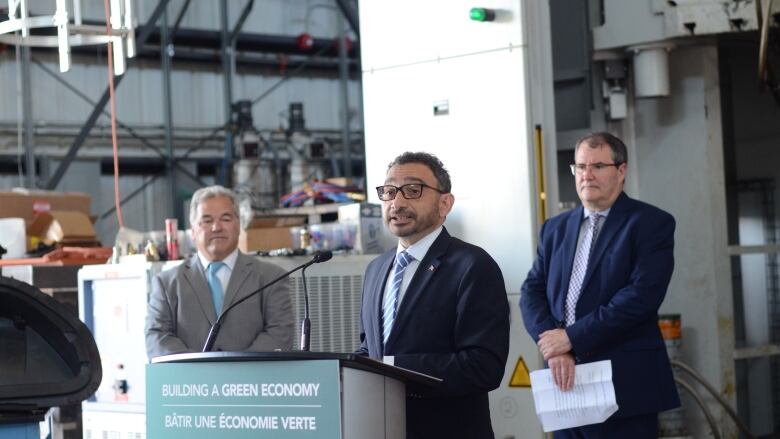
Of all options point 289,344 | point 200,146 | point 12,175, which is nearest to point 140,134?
point 200,146

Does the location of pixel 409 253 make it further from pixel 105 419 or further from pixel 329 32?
pixel 329 32

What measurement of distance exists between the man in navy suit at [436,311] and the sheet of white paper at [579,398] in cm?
63

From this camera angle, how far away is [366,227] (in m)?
5.41

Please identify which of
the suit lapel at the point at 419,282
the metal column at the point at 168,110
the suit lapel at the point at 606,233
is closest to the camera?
the suit lapel at the point at 419,282

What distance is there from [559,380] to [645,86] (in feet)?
9.14

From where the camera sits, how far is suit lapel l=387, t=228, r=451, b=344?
297 centimetres

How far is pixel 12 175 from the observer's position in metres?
12.0

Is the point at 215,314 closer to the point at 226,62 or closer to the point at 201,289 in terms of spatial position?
the point at 201,289

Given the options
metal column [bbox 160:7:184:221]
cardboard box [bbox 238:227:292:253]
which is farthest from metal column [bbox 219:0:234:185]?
cardboard box [bbox 238:227:292:253]

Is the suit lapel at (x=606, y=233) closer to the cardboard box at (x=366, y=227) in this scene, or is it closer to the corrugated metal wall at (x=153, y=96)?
the cardboard box at (x=366, y=227)

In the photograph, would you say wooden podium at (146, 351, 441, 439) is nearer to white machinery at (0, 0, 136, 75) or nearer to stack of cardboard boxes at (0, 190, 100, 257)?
white machinery at (0, 0, 136, 75)

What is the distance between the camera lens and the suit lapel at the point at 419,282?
2971 mm

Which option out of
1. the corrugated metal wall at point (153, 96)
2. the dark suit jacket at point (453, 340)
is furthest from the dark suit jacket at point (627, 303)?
the corrugated metal wall at point (153, 96)

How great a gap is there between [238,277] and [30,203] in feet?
13.0
